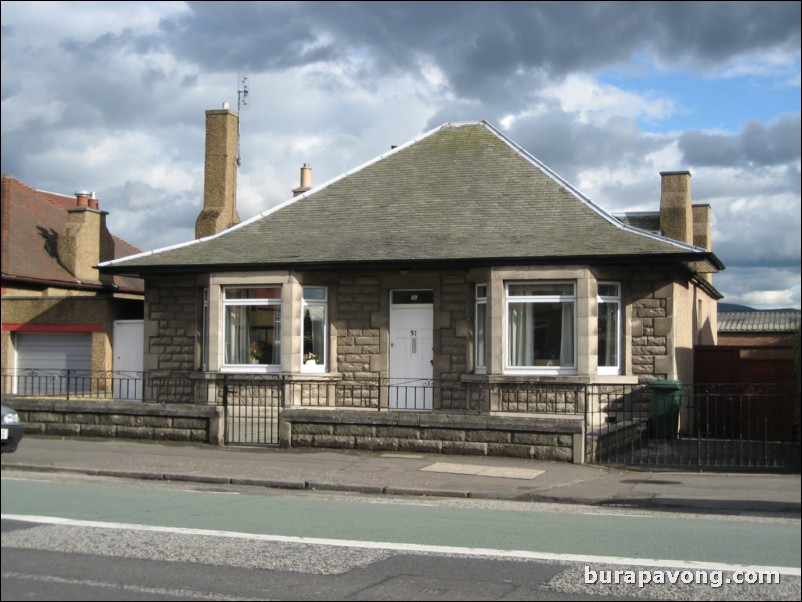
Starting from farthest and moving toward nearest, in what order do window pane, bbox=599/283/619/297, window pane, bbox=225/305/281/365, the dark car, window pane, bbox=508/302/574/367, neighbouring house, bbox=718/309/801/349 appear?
neighbouring house, bbox=718/309/801/349 → window pane, bbox=225/305/281/365 → window pane, bbox=599/283/619/297 → window pane, bbox=508/302/574/367 → the dark car

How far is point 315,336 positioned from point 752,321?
93.9ft

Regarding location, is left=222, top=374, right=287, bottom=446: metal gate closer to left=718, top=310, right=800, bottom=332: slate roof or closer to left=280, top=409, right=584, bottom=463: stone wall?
left=280, top=409, right=584, bottom=463: stone wall

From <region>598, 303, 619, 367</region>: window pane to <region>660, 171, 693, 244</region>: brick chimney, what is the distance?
3.96 metres

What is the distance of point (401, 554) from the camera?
8133 mm

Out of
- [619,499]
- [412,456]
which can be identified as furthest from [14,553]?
[412,456]

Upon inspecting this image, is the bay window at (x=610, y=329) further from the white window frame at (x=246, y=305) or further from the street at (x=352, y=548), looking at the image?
the street at (x=352, y=548)

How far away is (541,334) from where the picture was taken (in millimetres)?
19016

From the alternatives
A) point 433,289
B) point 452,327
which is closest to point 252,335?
point 433,289

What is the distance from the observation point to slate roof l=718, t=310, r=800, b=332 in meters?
40.1

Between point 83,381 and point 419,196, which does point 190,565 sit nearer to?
point 419,196

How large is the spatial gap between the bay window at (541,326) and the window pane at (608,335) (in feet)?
2.81

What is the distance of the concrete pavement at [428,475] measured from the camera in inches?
463

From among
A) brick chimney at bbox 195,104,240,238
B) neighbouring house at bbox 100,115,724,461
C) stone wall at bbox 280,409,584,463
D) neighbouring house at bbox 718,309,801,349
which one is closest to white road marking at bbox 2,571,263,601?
stone wall at bbox 280,409,584,463

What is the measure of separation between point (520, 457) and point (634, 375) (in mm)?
5221
